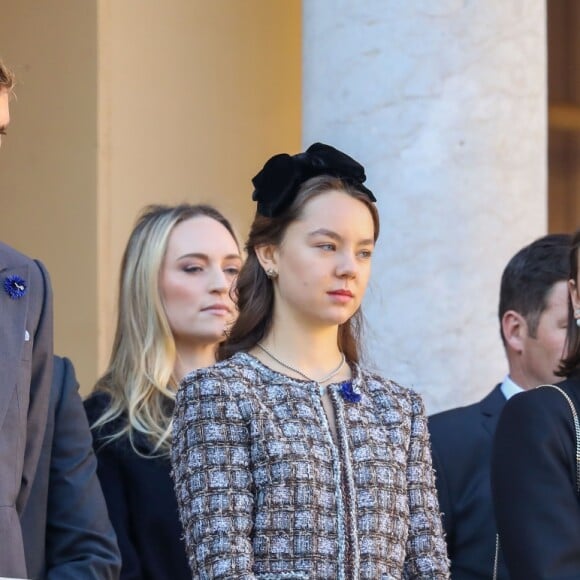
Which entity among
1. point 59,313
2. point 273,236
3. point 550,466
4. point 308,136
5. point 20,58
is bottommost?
point 550,466

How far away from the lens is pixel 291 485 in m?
3.42

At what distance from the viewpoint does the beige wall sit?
22.5 ft

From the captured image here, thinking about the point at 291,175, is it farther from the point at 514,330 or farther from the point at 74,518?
the point at 514,330

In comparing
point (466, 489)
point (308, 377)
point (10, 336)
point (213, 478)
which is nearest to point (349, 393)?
point (308, 377)

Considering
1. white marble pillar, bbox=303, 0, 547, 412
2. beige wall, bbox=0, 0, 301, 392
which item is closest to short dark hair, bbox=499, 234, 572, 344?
white marble pillar, bbox=303, 0, 547, 412

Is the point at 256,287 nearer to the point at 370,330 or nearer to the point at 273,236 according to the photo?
the point at 273,236

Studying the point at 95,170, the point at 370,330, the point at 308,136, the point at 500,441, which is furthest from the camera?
the point at 95,170

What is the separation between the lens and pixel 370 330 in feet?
17.9

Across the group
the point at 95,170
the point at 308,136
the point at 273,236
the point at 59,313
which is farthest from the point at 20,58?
the point at 273,236

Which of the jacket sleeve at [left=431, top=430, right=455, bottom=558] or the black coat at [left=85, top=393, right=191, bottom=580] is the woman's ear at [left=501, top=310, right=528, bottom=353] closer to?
the jacket sleeve at [left=431, top=430, right=455, bottom=558]

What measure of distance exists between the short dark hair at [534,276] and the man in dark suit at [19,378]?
1.89m

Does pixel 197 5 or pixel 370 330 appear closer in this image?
pixel 370 330

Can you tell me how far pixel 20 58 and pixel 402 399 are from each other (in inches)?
153

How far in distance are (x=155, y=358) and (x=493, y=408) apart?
1.07 m
